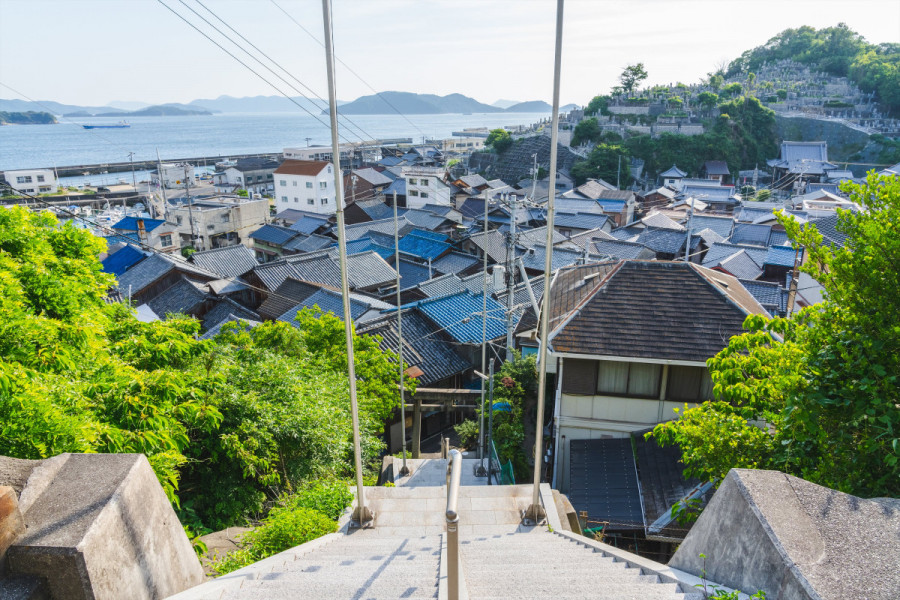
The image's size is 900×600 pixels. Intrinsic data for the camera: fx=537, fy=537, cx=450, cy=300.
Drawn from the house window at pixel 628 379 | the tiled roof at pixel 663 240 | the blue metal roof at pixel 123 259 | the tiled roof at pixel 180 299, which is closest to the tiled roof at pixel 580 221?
the tiled roof at pixel 663 240

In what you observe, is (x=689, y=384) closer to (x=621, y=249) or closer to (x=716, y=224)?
(x=621, y=249)

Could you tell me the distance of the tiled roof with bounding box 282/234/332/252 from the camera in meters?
40.3

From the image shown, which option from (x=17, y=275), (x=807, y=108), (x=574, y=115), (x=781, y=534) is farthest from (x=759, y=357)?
(x=807, y=108)

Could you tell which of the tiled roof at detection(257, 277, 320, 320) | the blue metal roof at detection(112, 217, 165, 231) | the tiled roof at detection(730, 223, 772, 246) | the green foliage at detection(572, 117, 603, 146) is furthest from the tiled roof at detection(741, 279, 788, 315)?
the green foliage at detection(572, 117, 603, 146)

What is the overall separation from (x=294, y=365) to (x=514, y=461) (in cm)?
600

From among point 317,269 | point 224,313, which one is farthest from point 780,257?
point 224,313

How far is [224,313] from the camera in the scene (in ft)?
87.6

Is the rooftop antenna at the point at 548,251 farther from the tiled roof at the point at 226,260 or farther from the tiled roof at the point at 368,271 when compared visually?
the tiled roof at the point at 226,260

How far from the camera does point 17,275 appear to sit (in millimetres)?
7887

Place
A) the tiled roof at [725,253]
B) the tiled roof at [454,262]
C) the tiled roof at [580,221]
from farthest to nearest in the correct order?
1. the tiled roof at [580,221]
2. the tiled roof at [454,262]
3. the tiled roof at [725,253]

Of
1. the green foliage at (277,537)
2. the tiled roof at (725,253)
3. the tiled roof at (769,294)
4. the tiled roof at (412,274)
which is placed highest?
the green foliage at (277,537)

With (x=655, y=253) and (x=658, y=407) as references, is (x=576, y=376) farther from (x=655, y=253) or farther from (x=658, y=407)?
(x=655, y=253)

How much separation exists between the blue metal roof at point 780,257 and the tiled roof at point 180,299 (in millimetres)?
31936

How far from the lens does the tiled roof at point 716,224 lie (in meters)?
41.5
